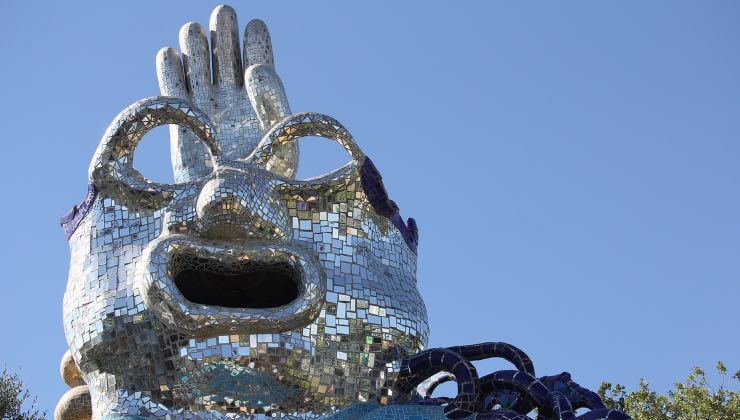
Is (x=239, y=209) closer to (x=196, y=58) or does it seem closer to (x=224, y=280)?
(x=224, y=280)

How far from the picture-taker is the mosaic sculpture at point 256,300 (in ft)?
46.6

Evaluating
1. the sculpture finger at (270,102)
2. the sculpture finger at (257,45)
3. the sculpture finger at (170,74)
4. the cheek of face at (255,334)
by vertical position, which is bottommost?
the cheek of face at (255,334)

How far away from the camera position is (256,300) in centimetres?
1588

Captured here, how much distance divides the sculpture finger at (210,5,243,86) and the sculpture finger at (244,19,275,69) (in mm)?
168

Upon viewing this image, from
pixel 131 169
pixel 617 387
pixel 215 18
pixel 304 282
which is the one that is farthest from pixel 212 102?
pixel 617 387

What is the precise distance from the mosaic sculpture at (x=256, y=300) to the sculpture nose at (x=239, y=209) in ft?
0.07

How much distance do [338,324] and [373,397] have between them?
0.93 m

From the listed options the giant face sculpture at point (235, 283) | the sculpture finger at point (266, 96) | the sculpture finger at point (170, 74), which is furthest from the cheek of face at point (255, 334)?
the sculpture finger at point (170, 74)

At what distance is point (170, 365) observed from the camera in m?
14.2

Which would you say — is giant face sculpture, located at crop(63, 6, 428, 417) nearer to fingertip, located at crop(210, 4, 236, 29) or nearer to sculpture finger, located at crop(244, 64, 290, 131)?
sculpture finger, located at crop(244, 64, 290, 131)

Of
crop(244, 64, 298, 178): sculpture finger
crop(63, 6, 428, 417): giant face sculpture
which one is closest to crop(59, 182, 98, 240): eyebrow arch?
crop(63, 6, 428, 417): giant face sculpture

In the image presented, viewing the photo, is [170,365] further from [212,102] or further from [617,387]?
[617,387]

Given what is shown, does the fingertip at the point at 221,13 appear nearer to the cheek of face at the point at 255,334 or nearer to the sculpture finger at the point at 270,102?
the sculpture finger at the point at 270,102

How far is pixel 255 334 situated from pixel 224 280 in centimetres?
150
